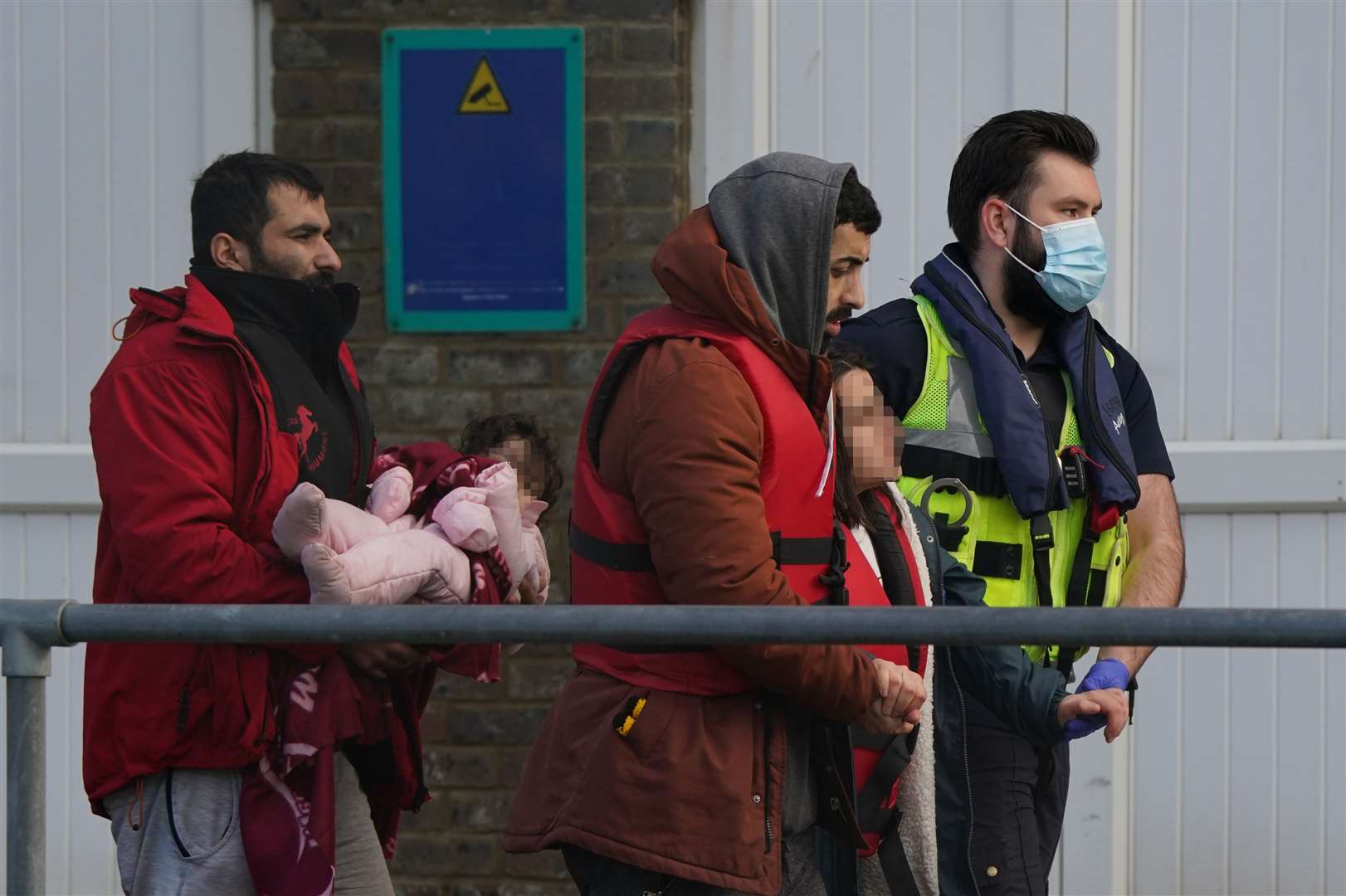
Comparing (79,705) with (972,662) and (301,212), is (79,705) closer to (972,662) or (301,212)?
(301,212)

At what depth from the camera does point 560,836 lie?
2.57m

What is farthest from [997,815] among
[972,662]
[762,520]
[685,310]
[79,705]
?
[79,705]

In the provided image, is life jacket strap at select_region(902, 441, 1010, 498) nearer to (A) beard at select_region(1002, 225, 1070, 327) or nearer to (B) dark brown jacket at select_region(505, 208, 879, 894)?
(A) beard at select_region(1002, 225, 1070, 327)

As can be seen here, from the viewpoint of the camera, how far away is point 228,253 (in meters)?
3.11

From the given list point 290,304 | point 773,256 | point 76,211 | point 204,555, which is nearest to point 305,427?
point 290,304

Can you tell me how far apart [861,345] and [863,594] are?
592mm

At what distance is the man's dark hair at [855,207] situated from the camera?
2818 millimetres

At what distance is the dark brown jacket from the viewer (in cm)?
248

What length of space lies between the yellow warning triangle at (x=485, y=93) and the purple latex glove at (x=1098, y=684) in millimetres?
2104

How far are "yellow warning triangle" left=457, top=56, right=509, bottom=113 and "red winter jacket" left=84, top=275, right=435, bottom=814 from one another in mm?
1527

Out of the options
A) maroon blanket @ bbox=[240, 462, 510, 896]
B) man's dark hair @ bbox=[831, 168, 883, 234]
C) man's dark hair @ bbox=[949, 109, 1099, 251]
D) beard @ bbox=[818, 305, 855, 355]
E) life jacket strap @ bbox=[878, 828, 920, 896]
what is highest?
man's dark hair @ bbox=[949, 109, 1099, 251]

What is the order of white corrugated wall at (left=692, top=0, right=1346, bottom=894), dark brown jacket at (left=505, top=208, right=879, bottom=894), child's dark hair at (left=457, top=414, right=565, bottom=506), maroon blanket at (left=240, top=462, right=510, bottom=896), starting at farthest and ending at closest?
white corrugated wall at (left=692, top=0, right=1346, bottom=894) < child's dark hair at (left=457, top=414, right=565, bottom=506) < maroon blanket at (left=240, top=462, right=510, bottom=896) < dark brown jacket at (left=505, top=208, right=879, bottom=894)

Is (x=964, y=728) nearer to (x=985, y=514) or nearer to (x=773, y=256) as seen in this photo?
(x=985, y=514)

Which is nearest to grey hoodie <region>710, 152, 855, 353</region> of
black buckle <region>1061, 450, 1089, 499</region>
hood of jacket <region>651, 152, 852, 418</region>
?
hood of jacket <region>651, 152, 852, 418</region>
